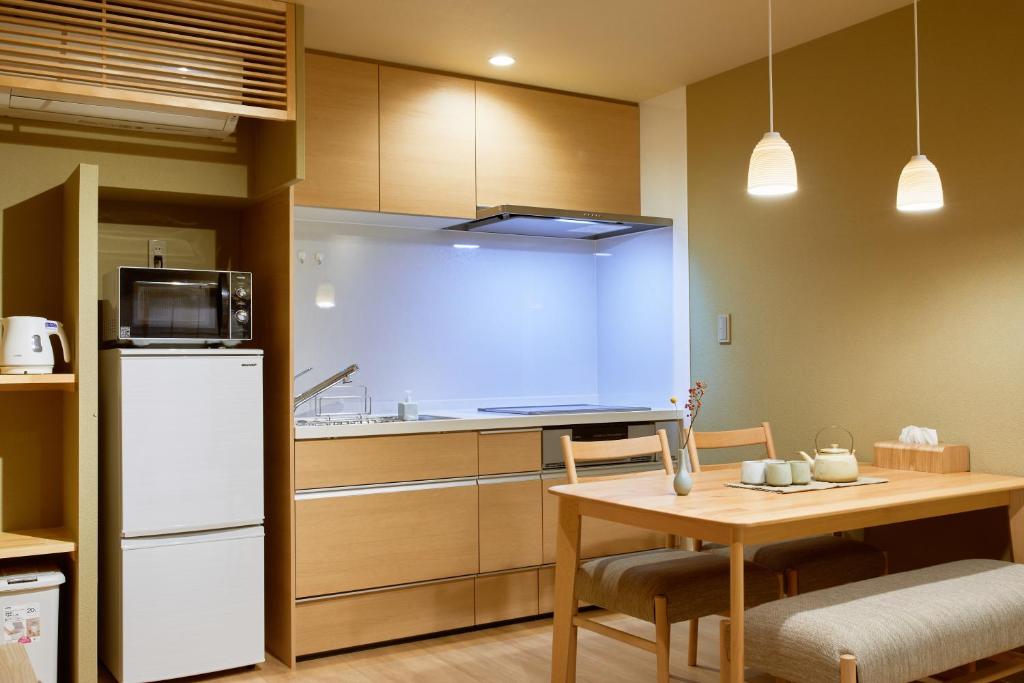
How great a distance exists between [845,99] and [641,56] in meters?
0.86

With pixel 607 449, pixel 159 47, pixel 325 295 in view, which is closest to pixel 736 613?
pixel 607 449

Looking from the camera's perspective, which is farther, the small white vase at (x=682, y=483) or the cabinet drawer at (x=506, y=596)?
the cabinet drawer at (x=506, y=596)

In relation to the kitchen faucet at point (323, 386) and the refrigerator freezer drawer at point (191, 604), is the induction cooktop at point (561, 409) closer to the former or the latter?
the kitchen faucet at point (323, 386)

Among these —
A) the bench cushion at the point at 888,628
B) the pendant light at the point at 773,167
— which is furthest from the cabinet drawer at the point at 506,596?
the pendant light at the point at 773,167

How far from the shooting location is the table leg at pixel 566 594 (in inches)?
114

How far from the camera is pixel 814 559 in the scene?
3219 millimetres

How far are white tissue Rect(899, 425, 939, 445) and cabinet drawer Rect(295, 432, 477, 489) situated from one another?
1.63 m

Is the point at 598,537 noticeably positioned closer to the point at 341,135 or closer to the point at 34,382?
the point at 341,135

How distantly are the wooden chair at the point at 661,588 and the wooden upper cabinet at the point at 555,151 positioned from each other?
5.08 feet

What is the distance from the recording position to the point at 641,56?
4.00 m

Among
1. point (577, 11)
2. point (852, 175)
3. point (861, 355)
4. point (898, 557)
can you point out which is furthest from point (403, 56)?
point (898, 557)

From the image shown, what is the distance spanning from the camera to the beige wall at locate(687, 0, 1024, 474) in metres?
3.22

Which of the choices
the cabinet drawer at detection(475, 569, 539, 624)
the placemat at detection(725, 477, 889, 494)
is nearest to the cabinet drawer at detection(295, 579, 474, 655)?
the cabinet drawer at detection(475, 569, 539, 624)

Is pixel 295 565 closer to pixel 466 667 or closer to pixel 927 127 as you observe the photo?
pixel 466 667
